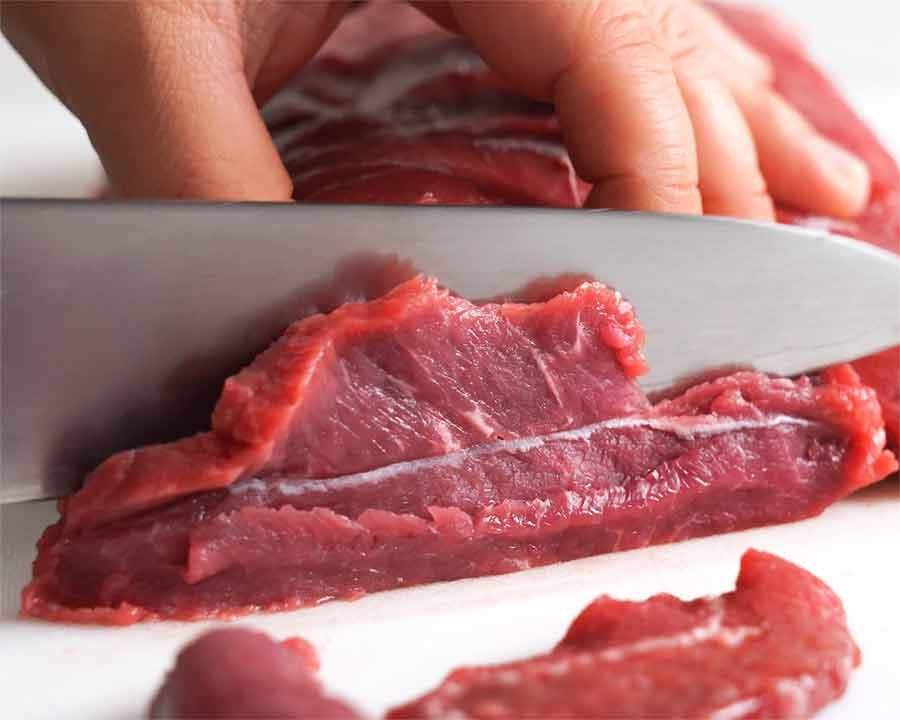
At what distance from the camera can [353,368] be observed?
8.14ft

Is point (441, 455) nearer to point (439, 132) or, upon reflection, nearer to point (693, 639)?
point (693, 639)

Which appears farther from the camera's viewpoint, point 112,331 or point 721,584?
point 721,584

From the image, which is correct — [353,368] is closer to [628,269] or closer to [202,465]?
[202,465]

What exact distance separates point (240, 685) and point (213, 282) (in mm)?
927

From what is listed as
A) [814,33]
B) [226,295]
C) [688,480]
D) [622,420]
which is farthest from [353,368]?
[814,33]

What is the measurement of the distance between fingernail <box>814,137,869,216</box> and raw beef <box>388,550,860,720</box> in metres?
1.30

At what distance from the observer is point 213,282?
245 cm

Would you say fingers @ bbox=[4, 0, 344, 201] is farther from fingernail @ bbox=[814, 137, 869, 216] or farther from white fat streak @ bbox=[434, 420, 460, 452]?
fingernail @ bbox=[814, 137, 869, 216]

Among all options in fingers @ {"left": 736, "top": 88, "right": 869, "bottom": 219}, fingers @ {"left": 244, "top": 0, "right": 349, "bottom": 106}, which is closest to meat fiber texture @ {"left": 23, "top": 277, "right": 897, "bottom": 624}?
fingers @ {"left": 736, "top": 88, "right": 869, "bottom": 219}

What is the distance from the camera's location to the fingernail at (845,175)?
3234mm

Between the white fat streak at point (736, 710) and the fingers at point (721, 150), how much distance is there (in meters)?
1.49

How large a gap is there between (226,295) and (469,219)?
55cm

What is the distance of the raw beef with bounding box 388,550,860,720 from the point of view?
1.98 meters

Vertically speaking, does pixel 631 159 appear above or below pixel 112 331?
above
